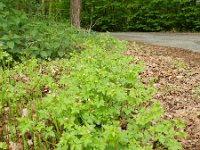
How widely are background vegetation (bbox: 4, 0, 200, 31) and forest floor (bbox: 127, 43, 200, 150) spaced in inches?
352

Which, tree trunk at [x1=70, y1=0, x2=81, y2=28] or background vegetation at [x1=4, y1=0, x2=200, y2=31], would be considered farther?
background vegetation at [x1=4, y1=0, x2=200, y2=31]

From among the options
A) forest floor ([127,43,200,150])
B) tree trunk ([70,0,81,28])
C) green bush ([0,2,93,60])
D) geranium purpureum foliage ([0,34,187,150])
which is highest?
tree trunk ([70,0,81,28])

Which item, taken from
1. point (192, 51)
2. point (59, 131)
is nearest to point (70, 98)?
point (59, 131)

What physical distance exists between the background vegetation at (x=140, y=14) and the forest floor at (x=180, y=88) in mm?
8933

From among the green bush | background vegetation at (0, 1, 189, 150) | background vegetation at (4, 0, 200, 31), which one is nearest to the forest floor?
background vegetation at (0, 1, 189, 150)

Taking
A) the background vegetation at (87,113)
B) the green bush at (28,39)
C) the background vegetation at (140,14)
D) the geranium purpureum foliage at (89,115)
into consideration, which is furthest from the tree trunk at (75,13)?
the geranium purpureum foliage at (89,115)

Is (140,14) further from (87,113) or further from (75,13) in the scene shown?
(87,113)

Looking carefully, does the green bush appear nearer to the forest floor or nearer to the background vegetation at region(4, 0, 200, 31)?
the forest floor

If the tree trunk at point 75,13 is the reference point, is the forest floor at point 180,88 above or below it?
below

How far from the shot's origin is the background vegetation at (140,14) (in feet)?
55.2

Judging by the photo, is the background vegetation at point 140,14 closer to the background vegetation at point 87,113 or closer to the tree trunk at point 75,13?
the tree trunk at point 75,13

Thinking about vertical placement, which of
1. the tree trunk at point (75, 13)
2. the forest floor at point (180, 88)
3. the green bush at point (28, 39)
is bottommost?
the forest floor at point (180, 88)

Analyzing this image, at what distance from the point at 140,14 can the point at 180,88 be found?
13.1 meters

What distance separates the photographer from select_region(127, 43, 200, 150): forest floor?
3.92 metres
